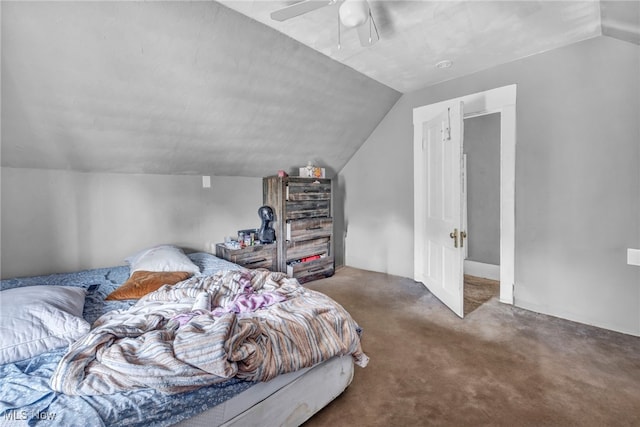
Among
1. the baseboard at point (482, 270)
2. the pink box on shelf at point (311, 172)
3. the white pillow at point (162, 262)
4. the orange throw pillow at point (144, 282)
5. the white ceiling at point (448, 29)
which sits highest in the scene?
the white ceiling at point (448, 29)

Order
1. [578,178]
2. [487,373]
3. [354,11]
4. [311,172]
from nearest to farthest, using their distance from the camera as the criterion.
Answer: [354,11] < [487,373] < [578,178] < [311,172]

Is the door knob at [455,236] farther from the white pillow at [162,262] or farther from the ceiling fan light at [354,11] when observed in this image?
the white pillow at [162,262]

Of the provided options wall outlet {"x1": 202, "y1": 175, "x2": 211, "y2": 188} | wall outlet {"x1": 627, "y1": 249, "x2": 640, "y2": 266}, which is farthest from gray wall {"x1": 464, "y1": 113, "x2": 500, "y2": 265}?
wall outlet {"x1": 202, "y1": 175, "x2": 211, "y2": 188}

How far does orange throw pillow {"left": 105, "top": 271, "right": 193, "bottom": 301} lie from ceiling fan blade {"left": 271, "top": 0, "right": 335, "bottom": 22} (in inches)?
74.2

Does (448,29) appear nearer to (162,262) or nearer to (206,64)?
(206,64)

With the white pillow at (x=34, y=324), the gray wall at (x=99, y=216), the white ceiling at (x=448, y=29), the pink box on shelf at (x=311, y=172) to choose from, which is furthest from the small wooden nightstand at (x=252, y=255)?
the white ceiling at (x=448, y=29)

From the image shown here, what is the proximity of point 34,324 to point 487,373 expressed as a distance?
2.49 m

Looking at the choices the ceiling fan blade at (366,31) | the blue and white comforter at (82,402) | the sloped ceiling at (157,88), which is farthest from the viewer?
the ceiling fan blade at (366,31)

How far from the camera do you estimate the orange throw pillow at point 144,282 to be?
6.63 feet

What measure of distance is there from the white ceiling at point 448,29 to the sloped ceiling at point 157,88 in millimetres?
209

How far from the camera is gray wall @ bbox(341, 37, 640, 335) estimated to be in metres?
2.44

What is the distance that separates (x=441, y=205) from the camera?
124 inches

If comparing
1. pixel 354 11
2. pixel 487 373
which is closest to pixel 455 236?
pixel 487 373

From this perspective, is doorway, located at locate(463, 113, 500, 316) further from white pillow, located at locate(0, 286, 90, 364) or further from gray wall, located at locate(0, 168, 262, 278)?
white pillow, located at locate(0, 286, 90, 364)
